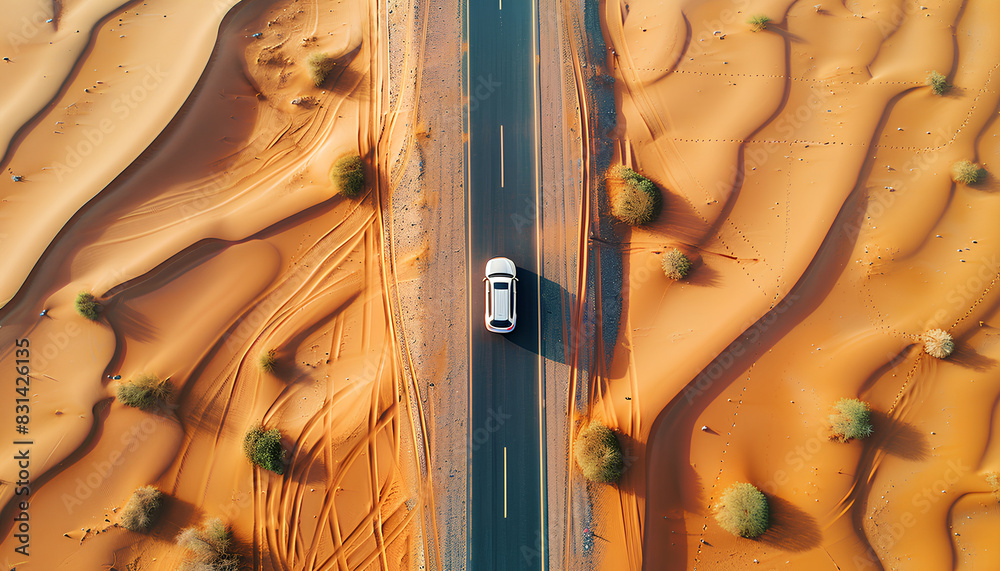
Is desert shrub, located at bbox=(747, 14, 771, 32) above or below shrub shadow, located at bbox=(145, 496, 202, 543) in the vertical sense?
above

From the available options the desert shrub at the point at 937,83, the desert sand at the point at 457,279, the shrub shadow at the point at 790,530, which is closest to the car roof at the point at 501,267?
the desert sand at the point at 457,279

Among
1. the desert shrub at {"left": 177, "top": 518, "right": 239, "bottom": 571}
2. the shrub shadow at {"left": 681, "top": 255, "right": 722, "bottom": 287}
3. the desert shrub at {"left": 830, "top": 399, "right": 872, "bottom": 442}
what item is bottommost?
the desert shrub at {"left": 177, "top": 518, "right": 239, "bottom": 571}

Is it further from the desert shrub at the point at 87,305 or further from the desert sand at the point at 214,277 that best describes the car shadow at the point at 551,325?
the desert shrub at the point at 87,305

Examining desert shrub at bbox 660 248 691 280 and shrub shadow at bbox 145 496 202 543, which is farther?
desert shrub at bbox 660 248 691 280

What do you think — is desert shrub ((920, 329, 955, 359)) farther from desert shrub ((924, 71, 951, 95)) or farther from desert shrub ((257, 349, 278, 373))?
desert shrub ((257, 349, 278, 373))

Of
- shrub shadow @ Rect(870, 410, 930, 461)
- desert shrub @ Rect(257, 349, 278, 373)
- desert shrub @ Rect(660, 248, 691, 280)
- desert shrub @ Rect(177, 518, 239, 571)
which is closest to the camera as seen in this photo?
desert shrub @ Rect(177, 518, 239, 571)

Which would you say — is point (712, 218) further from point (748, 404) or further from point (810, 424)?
point (810, 424)

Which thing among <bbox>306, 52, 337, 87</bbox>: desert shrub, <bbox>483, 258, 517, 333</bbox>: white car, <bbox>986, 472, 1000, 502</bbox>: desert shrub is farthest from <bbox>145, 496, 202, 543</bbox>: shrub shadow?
<bbox>986, 472, 1000, 502</bbox>: desert shrub
